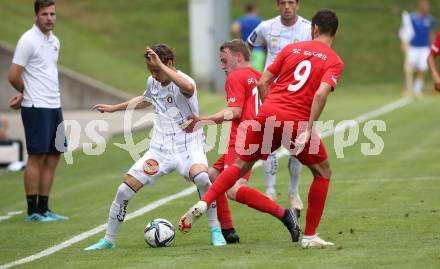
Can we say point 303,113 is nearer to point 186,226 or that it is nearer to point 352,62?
point 186,226

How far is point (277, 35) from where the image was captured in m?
13.7

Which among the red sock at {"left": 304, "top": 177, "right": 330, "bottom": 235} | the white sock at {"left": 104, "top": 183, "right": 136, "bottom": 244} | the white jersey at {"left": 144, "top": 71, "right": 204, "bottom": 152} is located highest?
the white jersey at {"left": 144, "top": 71, "right": 204, "bottom": 152}

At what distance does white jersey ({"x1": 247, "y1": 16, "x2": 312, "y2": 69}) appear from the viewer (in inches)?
532

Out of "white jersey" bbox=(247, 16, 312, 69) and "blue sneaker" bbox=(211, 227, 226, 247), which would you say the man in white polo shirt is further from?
"blue sneaker" bbox=(211, 227, 226, 247)

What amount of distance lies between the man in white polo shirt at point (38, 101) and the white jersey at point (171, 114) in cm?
276

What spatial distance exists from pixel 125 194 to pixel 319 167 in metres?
1.78

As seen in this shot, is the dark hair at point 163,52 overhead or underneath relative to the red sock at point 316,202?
overhead

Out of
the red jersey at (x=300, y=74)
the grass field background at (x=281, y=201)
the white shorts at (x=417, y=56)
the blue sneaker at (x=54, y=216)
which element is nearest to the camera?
the grass field background at (x=281, y=201)

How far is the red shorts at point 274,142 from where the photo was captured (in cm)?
998

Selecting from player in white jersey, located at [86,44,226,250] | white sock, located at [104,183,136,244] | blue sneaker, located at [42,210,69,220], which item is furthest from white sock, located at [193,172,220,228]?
blue sneaker, located at [42,210,69,220]

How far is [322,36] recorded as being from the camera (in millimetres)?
10055

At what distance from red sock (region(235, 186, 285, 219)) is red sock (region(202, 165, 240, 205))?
0.41m

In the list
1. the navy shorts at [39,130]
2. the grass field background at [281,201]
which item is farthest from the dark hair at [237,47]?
the navy shorts at [39,130]

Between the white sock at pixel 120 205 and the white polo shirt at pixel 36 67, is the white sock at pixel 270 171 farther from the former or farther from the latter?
the white sock at pixel 120 205
